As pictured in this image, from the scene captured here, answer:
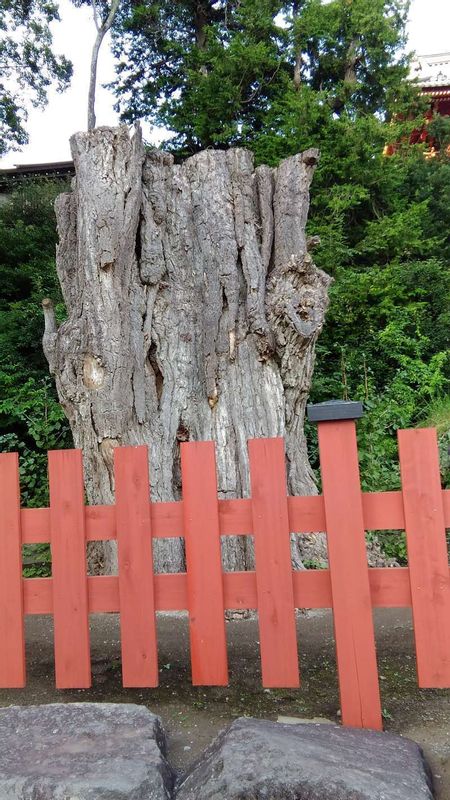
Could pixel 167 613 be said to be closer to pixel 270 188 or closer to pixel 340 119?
pixel 270 188

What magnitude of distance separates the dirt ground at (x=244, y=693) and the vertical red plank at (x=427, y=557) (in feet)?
0.87

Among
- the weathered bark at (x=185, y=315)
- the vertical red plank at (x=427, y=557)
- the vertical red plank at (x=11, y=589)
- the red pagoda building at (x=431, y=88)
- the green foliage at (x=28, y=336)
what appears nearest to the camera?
the vertical red plank at (x=427, y=557)

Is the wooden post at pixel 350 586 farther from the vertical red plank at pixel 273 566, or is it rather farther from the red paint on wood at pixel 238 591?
the vertical red plank at pixel 273 566

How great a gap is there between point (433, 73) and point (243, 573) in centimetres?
1677

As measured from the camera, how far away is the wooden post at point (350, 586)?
2021mm

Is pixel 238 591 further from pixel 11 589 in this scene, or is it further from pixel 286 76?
pixel 286 76

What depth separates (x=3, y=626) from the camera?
226 centimetres

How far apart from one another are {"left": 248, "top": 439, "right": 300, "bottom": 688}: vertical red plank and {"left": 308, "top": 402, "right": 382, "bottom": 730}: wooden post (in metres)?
0.16

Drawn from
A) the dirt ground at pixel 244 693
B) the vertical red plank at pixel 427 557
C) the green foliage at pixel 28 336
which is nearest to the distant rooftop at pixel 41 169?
the green foliage at pixel 28 336

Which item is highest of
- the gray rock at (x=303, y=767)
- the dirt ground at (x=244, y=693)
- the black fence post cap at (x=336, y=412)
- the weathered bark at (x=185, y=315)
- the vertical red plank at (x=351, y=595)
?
the weathered bark at (x=185, y=315)


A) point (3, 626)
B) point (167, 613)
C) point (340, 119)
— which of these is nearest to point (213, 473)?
point (3, 626)

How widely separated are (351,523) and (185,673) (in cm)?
120

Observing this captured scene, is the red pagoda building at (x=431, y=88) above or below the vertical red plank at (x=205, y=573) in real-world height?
above

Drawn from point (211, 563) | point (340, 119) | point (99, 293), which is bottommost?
point (211, 563)
